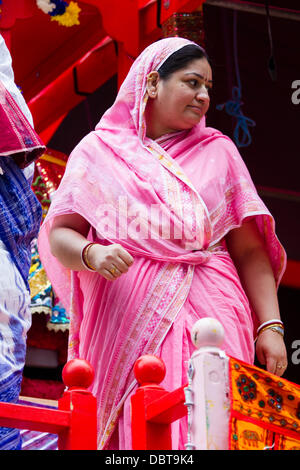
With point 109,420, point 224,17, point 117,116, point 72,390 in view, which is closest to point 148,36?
point 224,17

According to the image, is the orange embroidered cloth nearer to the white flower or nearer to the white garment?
the white garment

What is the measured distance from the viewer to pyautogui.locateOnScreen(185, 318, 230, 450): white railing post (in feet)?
4.55

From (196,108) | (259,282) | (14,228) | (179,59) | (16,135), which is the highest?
(179,59)

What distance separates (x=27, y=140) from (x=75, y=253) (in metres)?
0.29

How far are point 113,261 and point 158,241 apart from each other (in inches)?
7.1

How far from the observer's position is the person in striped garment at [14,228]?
6.54 ft

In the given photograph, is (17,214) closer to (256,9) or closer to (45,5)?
(45,5)

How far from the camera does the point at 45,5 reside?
4.22 metres

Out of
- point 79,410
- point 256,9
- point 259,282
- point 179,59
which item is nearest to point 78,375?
point 79,410

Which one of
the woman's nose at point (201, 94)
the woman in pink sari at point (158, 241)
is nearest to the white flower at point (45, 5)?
the woman in pink sari at point (158, 241)

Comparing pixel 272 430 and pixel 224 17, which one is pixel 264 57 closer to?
pixel 224 17

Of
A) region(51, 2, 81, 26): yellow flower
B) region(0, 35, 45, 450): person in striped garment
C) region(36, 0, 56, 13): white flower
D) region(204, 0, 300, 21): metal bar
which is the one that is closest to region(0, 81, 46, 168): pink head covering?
region(0, 35, 45, 450): person in striped garment

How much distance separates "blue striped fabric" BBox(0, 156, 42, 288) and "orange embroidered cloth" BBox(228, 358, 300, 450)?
780 mm

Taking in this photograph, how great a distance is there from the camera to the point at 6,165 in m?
2.15
